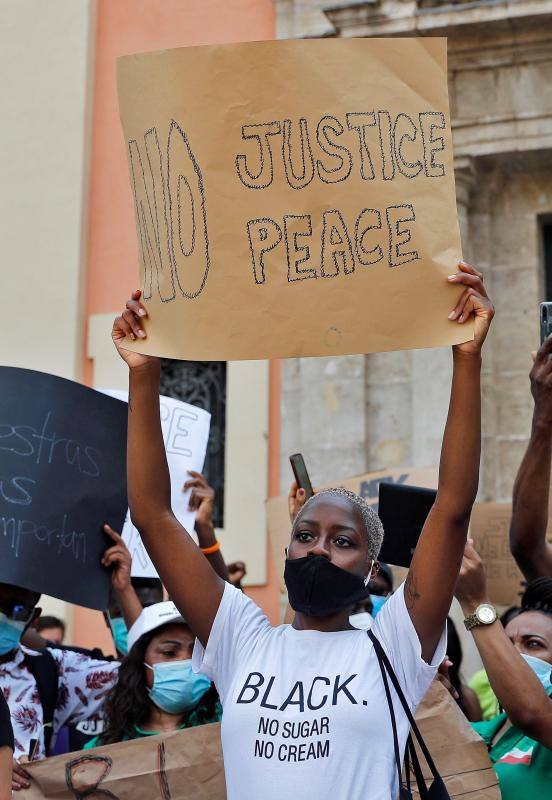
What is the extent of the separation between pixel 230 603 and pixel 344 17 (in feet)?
19.2

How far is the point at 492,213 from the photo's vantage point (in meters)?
8.36

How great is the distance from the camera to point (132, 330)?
3.05 meters

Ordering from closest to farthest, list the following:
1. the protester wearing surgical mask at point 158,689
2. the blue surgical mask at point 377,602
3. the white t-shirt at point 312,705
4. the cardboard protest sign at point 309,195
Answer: the white t-shirt at point 312,705, the cardboard protest sign at point 309,195, the protester wearing surgical mask at point 158,689, the blue surgical mask at point 377,602

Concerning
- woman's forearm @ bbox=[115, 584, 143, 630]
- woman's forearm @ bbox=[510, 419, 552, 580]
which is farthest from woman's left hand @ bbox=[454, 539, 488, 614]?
woman's forearm @ bbox=[115, 584, 143, 630]

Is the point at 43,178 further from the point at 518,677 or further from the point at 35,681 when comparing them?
the point at 518,677

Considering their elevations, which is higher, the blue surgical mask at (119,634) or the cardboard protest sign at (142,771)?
the blue surgical mask at (119,634)

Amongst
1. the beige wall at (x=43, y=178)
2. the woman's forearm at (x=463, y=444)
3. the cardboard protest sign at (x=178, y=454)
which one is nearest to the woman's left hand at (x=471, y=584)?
the woman's forearm at (x=463, y=444)

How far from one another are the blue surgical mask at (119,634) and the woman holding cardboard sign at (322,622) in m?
1.85

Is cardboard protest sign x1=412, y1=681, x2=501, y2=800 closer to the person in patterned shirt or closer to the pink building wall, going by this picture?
the person in patterned shirt

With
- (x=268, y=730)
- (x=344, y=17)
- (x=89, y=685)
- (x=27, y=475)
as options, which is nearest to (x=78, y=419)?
(x=27, y=475)

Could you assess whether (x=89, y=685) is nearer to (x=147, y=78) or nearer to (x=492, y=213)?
(x=147, y=78)

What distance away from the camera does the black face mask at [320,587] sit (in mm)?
2777

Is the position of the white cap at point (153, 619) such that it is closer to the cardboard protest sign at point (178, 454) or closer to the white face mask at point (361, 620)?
the cardboard protest sign at point (178, 454)

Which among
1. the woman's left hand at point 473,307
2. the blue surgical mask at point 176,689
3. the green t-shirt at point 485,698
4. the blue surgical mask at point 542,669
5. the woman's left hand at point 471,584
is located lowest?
the green t-shirt at point 485,698
